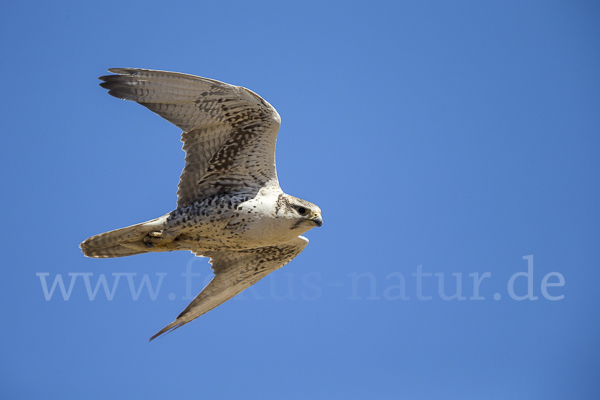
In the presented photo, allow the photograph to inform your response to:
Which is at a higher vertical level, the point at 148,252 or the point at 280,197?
the point at 280,197

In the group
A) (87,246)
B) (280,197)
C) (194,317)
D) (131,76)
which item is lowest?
(194,317)

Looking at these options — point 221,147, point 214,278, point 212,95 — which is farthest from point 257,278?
point 212,95

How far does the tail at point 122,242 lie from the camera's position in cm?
883

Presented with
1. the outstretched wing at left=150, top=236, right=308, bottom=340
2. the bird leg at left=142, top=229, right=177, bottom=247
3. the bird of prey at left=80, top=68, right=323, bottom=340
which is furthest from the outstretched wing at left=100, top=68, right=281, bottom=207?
the outstretched wing at left=150, top=236, right=308, bottom=340

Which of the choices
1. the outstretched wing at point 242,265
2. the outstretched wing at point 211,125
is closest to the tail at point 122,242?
the outstretched wing at point 211,125

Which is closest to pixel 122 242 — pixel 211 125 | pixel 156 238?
pixel 156 238

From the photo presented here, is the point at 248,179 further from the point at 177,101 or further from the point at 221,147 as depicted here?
the point at 177,101

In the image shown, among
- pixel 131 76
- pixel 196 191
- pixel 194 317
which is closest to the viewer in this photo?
pixel 131 76

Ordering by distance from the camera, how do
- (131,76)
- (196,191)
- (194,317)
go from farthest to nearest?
(194,317)
(196,191)
(131,76)

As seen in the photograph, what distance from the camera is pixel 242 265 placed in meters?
10.3

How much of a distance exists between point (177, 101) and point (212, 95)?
19.8 inches

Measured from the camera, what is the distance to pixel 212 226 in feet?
29.6

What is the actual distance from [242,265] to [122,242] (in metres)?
2.13

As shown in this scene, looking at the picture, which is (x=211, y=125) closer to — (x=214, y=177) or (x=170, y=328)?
(x=214, y=177)
